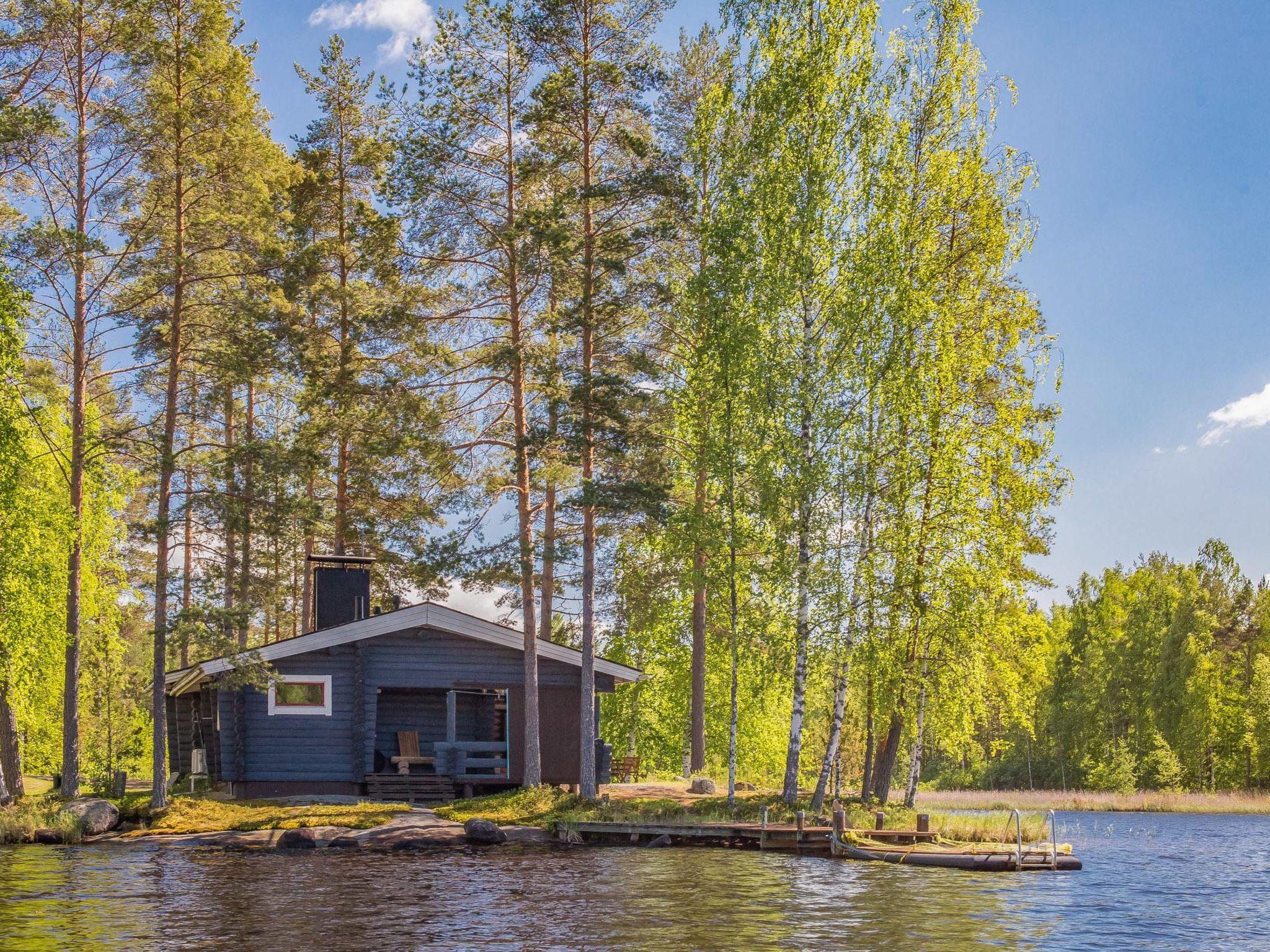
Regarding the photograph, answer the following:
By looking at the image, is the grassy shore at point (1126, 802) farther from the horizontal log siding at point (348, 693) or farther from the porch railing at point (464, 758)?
the horizontal log siding at point (348, 693)

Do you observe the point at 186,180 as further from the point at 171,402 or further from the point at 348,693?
the point at 348,693

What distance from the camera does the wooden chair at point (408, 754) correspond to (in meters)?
28.1

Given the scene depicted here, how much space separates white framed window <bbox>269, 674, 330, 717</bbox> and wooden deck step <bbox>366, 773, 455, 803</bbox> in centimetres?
200

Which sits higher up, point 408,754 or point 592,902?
point 408,754

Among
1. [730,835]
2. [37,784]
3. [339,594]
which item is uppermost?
[339,594]

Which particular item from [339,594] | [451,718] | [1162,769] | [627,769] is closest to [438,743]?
[451,718]

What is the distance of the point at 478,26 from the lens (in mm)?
26719

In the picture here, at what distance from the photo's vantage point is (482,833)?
22.6 m

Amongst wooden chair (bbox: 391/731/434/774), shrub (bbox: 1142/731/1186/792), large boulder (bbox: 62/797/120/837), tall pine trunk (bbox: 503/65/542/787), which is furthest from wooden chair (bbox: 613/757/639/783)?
shrub (bbox: 1142/731/1186/792)

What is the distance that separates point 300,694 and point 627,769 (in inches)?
476

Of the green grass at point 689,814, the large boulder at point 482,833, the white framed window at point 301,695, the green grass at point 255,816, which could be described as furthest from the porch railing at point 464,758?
the large boulder at point 482,833

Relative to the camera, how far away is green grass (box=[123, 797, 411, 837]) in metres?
23.2

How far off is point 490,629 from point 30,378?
42.1 feet

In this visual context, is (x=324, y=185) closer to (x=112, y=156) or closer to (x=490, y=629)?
(x=112, y=156)
